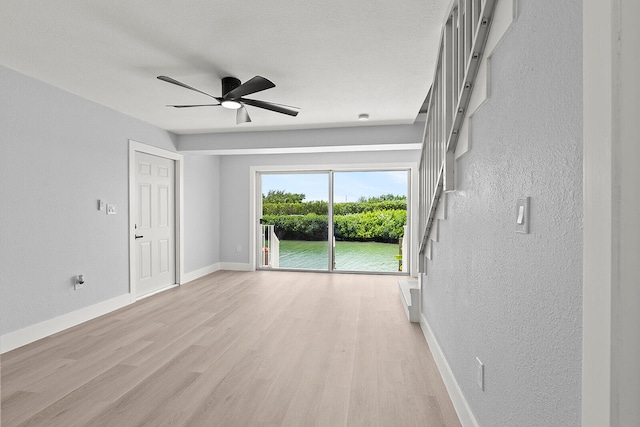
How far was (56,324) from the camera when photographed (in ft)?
10.5

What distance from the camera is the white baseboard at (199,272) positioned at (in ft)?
17.5

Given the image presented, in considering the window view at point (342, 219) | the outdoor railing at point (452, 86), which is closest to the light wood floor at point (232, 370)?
the outdoor railing at point (452, 86)

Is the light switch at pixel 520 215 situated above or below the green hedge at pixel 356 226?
above

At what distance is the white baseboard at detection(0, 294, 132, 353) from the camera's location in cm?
280

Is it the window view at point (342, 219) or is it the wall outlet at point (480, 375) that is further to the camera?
the window view at point (342, 219)

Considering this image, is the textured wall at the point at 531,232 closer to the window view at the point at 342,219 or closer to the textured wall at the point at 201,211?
the window view at the point at 342,219

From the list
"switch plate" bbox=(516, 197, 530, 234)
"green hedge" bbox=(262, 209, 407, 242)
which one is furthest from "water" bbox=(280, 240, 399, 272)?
"switch plate" bbox=(516, 197, 530, 234)

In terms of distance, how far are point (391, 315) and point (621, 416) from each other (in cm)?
310

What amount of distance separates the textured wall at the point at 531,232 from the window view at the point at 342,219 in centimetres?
413

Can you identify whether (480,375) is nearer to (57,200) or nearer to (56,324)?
(56,324)

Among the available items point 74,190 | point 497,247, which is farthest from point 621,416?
point 74,190

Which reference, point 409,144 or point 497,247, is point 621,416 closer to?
point 497,247

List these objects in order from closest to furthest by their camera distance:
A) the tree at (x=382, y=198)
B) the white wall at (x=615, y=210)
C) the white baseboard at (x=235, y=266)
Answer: the white wall at (x=615, y=210), the tree at (x=382, y=198), the white baseboard at (x=235, y=266)

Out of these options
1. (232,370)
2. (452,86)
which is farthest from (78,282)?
(452,86)
